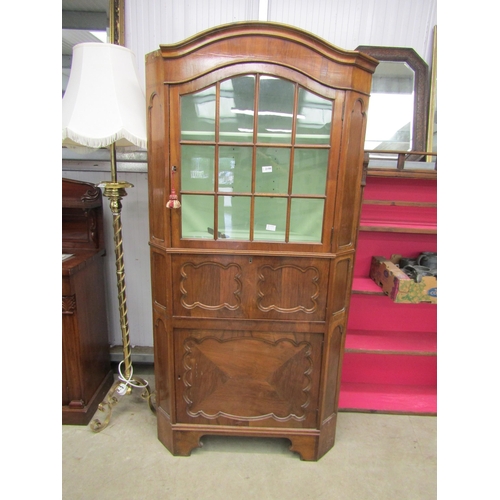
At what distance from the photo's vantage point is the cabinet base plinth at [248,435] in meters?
1.56

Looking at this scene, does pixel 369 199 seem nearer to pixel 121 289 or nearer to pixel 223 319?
pixel 223 319

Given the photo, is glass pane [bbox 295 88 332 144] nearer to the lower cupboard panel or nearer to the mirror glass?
the mirror glass

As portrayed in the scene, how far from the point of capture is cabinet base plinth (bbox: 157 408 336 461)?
1564 millimetres

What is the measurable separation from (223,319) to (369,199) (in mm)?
1042

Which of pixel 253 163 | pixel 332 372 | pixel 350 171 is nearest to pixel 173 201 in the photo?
pixel 253 163

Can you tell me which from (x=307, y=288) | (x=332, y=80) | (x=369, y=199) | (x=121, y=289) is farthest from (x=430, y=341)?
(x=121, y=289)

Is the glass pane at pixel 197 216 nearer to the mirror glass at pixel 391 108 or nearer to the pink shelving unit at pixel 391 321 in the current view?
the pink shelving unit at pixel 391 321

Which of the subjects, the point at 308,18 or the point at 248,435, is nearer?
the point at 248,435

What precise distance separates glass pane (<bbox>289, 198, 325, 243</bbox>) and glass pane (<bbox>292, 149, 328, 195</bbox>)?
2.0 inches

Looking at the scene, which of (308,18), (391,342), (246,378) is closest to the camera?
(246,378)

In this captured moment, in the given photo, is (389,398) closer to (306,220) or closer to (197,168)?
(306,220)

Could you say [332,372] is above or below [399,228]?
below

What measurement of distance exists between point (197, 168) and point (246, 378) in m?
0.98

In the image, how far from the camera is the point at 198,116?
1.31 meters
